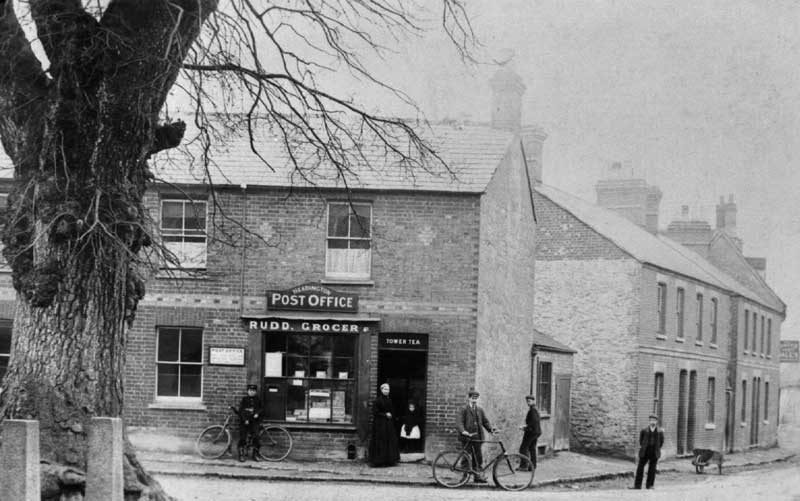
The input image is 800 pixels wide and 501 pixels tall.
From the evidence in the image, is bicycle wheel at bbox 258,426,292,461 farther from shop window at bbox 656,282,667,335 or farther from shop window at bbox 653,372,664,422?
shop window at bbox 656,282,667,335

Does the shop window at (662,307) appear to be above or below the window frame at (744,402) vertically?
above

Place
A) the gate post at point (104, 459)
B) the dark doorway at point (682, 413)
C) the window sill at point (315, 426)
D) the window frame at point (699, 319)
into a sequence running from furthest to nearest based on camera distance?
the window frame at point (699, 319) → the dark doorway at point (682, 413) → the window sill at point (315, 426) → the gate post at point (104, 459)

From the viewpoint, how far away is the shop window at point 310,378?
2248 cm

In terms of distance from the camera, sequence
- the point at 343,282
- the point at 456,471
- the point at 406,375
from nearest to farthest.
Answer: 1. the point at 456,471
2. the point at 343,282
3. the point at 406,375

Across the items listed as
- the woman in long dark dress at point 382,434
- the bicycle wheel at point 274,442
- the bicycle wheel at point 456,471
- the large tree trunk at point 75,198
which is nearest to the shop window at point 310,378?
the bicycle wheel at point 274,442

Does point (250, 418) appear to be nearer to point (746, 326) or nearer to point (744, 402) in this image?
point (746, 326)

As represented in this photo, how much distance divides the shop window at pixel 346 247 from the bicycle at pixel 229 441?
11.5 ft

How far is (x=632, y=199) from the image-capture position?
4462 cm

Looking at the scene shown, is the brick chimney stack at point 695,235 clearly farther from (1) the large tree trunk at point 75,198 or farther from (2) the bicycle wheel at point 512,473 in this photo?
(1) the large tree trunk at point 75,198

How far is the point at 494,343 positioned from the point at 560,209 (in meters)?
10.7

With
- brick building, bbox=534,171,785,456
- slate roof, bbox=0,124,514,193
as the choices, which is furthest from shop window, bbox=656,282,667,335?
slate roof, bbox=0,124,514,193

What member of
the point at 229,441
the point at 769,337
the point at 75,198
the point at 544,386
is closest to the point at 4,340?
the point at 229,441

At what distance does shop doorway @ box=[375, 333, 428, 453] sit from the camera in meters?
22.6

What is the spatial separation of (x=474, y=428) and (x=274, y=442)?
467cm
